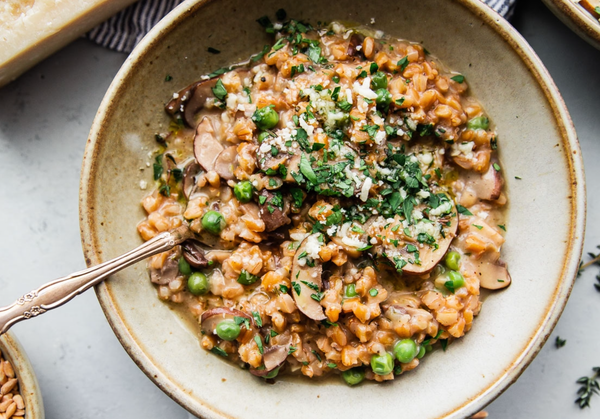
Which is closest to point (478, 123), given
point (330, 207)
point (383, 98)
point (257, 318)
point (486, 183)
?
point (486, 183)

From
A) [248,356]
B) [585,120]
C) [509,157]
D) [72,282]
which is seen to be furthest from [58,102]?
[585,120]

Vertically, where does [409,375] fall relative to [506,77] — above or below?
below

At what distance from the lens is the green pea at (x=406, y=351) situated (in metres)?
3.72

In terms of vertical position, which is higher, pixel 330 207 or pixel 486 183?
pixel 486 183

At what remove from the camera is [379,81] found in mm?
3822

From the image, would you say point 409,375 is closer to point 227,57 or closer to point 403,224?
point 403,224

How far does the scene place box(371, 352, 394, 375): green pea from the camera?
3.72 m

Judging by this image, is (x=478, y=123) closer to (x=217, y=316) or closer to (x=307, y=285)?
(x=307, y=285)

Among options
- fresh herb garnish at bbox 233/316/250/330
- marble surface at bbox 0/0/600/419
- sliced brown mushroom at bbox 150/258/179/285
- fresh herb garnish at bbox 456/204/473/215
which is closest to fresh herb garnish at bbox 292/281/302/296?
fresh herb garnish at bbox 233/316/250/330

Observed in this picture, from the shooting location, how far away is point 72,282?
3471mm

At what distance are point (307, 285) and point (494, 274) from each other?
1519mm

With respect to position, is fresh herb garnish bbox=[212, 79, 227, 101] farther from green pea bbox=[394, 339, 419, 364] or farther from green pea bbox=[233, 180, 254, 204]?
green pea bbox=[394, 339, 419, 364]

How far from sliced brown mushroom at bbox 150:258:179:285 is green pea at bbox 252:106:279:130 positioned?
4.20 ft

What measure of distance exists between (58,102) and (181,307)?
221 cm
